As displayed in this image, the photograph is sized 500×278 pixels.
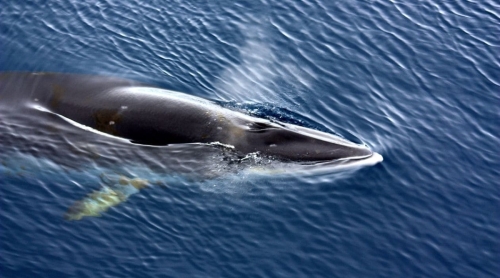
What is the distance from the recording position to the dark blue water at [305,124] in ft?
63.7

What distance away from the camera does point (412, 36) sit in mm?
32750

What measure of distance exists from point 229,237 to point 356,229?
3867 mm

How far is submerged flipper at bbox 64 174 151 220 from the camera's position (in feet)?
65.6

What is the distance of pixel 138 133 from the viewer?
22.0 metres

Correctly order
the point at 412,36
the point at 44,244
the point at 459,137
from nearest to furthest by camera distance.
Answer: the point at 44,244 < the point at 459,137 < the point at 412,36

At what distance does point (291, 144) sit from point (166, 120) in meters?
3.93

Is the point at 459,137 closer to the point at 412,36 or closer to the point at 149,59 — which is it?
the point at 412,36

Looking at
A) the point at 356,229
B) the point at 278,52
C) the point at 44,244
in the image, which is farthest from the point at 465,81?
the point at 44,244

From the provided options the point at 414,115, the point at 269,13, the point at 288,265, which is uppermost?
the point at 269,13

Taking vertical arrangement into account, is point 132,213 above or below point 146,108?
below

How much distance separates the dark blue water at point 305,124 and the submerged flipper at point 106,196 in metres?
0.29

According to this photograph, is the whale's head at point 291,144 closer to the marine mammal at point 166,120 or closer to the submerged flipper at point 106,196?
the marine mammal at point 166,120

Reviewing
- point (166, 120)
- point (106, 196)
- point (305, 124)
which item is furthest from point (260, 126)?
point (106, 196)

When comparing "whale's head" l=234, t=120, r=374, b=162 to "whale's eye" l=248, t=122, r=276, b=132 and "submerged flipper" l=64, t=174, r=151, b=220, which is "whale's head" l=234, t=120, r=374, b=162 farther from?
"submerged flipper" l=64, t=174, r=151, b=220
